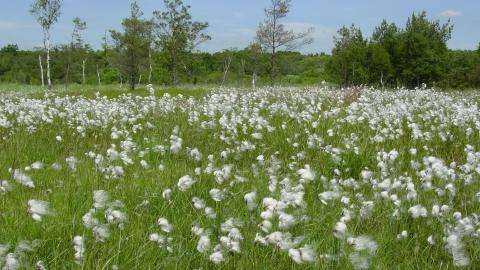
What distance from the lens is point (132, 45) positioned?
127ft

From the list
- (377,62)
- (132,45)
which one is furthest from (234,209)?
(377,62)

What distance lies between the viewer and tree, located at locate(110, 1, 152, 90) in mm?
37919

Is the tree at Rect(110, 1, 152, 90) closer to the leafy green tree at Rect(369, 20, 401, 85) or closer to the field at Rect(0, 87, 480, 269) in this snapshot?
the leafy green tree at Rect(369, 20, 401, 85)

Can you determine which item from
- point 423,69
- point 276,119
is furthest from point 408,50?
point 276,119

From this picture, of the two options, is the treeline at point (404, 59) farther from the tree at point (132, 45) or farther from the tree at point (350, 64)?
the tree at point (132, 45)

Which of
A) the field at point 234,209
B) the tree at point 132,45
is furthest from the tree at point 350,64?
the field at point 234,209

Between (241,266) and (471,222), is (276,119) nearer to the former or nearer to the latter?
(471,222)

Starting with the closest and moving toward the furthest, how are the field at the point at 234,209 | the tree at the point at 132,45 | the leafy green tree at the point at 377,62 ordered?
1. the field at the point at 234,209
2. the tree at the point at 132,45
3. the leafy green tree at the point at 377,62

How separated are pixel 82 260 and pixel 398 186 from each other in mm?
2625

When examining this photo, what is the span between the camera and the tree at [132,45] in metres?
37.9

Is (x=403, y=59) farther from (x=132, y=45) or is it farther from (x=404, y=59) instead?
(x=132, y=45)

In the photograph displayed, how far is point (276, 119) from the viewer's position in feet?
26.6

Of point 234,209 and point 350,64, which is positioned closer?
point 234,209

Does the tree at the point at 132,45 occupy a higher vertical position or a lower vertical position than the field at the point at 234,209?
higher
